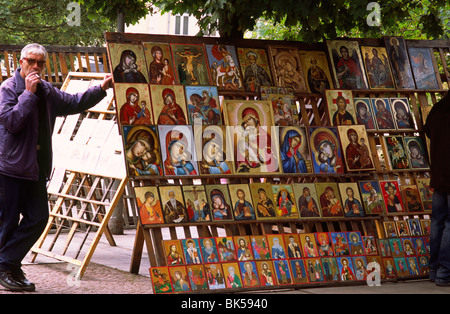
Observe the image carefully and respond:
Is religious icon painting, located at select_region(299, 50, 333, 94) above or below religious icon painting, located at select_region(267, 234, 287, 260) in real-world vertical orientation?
above

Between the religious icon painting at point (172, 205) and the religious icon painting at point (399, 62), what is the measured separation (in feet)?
8.42

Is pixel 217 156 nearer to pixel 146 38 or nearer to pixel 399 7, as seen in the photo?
pixel 146 38

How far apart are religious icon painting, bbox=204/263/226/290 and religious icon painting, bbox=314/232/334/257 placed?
94 centimetres

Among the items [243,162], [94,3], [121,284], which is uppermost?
[94,3]

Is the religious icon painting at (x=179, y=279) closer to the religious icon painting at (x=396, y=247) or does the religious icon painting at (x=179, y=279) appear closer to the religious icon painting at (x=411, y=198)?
the religious icon painting at (x=396, y=247)

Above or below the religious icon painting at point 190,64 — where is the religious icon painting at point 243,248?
below

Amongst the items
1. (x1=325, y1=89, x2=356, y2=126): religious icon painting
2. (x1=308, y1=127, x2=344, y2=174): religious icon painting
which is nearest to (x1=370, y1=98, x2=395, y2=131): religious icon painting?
(x1=325, y1=89, x2=356, y2=126): religious icon painting

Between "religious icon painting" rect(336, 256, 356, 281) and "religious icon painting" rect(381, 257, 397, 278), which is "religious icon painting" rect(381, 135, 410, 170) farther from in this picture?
"religious icon painting" rect(336, 256, 356, 281)

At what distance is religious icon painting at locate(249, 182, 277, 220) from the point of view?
537 cm

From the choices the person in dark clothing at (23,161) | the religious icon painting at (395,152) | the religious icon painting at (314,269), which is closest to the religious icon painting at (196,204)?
the religious icon painting at (314,269)

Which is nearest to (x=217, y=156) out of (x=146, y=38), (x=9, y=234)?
(x=146, y=38)

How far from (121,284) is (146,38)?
212 centimetres

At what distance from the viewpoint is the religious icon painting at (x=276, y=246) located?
5.25 m

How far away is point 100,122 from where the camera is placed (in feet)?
21.8
